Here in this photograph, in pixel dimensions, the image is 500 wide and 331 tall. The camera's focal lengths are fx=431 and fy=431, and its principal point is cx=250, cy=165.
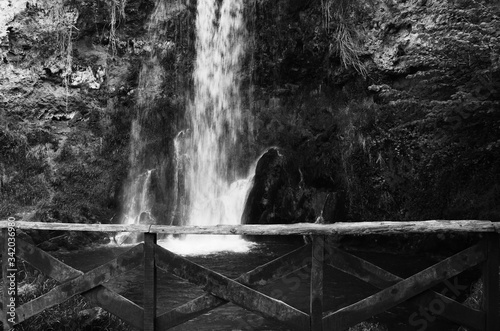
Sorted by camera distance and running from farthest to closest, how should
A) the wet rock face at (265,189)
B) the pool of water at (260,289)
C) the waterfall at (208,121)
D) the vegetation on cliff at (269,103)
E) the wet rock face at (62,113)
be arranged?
the waterfall at (208,121) → the wet rock face at (265,189) → the wet rock face at (62,113) → the vegetation on cliff at (269,103) → the pool of water at (260,289)

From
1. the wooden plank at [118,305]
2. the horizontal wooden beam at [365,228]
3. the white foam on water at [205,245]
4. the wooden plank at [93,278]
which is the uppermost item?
the horizontal wooden beam at [365,228]

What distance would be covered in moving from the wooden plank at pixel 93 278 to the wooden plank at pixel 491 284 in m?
3.41

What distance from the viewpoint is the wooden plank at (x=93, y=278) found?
4.39 metres

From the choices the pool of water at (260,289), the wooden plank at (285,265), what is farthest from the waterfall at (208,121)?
the wooden plank at (285,265)

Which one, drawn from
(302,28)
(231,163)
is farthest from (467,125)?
(231,163)

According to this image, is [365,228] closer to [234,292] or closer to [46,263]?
[234,292]

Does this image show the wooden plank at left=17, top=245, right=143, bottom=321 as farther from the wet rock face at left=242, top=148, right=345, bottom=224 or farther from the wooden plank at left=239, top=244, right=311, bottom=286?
the wet rock face at left=242, top=148, right=345, bottom=224

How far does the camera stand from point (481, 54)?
674cm

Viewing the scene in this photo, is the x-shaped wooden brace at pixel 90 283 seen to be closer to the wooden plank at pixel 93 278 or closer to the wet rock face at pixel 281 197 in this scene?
the wooden plank at pixel 93 278

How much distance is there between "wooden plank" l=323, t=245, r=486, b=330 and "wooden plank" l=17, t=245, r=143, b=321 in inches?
79.3

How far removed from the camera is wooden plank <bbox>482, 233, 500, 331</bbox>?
413 centimetres

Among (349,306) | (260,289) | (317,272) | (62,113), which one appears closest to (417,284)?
(349,306)

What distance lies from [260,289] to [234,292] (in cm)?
382

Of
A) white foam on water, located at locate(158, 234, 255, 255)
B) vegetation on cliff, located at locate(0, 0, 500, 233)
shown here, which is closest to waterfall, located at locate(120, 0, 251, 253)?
vegetation on cliff, located at locate(0, 0, 500, 233)
